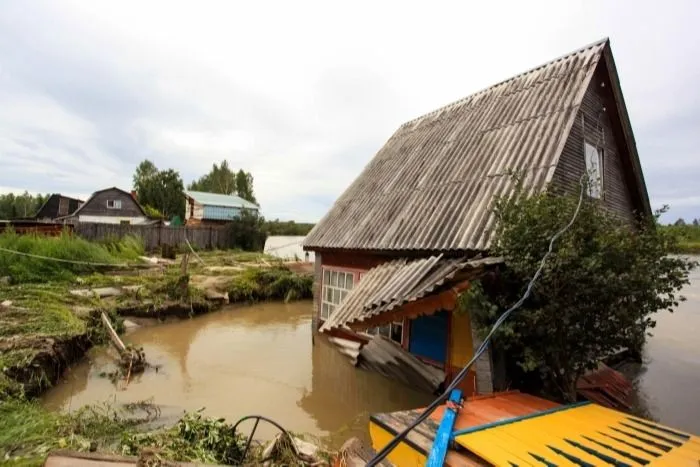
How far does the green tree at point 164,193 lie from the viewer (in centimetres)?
4791

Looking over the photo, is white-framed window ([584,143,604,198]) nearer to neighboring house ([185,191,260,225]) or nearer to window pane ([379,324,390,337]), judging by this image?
window pane ([379,324,390,337])

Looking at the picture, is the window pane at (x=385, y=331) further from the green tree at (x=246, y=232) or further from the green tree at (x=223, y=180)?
the green tree at (x=223, y=180)

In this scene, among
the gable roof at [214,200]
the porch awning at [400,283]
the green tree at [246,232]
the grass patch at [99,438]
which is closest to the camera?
the grass patch at [99,438]

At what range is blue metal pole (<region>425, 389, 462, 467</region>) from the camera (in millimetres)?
3083

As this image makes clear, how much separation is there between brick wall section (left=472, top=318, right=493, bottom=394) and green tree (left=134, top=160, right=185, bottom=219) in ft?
160

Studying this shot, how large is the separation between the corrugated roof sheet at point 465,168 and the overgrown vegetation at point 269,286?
6.61 meters

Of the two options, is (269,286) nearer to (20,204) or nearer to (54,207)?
(54,207)

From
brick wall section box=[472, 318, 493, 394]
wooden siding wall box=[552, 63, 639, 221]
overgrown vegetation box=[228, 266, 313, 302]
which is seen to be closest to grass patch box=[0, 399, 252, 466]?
brick wall section box=[472, 318, 493, 394]

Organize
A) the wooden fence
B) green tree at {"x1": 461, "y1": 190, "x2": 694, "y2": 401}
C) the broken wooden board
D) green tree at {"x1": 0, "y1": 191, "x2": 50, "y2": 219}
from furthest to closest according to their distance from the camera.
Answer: green tree at {"x1": 0, "y1": 191, "x2": 50, "y2": 219} < the wooden fence < the broken wooden board < green tree at {"x1": 461, "y1": 190, "x2": 694, "y2": 401}

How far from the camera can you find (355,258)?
28.9 feet

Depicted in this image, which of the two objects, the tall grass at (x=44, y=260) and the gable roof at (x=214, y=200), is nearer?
the tall grass at (x=44, y=260)

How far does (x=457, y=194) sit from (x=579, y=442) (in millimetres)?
4632

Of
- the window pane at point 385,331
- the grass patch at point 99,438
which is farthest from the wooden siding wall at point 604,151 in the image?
the grass patch at point 99,438

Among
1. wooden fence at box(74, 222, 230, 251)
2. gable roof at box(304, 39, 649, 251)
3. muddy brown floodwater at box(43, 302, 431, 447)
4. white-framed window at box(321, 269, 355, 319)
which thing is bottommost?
muddy brown floodwater at box(43, 302, 431, 447)
